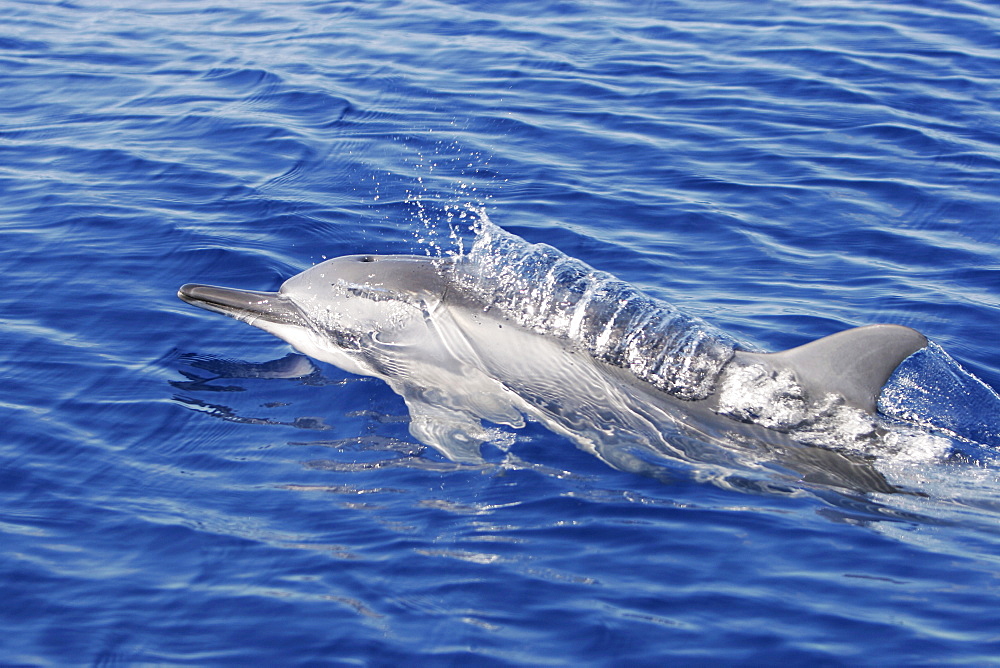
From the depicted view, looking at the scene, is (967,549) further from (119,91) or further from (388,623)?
(119,91)

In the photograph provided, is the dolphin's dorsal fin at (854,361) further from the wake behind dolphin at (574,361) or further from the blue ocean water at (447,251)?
the blue ocean water at (447,251)

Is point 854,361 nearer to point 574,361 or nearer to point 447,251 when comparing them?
point 574,361

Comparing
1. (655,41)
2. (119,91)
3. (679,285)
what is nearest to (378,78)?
(119,91)

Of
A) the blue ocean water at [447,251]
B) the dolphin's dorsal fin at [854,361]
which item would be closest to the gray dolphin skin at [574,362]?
the dolphin's dorsal fin at [854,361]

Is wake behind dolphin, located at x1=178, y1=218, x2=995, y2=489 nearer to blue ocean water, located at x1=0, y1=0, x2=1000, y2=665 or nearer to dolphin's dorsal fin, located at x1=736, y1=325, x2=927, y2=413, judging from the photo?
dolphin's dorsal fin, located at x1=736, y1=325, x2=927, y2=413

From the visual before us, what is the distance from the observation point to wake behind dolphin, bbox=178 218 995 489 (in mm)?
6469

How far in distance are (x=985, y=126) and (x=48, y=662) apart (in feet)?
37.3

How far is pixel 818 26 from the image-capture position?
1596 cm

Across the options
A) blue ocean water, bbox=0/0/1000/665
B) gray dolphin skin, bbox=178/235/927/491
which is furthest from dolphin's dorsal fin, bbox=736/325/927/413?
blue ocean water, bbox=0/0/1000/665

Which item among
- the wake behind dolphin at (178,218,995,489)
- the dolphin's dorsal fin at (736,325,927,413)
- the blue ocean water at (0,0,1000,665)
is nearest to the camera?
the blue ocean water at (0,0,1000,665)

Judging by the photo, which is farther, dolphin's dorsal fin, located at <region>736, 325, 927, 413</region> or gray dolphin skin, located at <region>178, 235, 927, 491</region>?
gray dolphin skin, located at <region>178, 235, 927, 491</region>

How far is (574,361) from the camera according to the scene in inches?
277

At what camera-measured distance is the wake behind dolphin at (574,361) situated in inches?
255

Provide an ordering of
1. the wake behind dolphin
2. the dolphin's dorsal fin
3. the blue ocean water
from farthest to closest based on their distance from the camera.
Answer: the wake behind dolphin < the dolphin's dorsal fin < the blue ocean water
